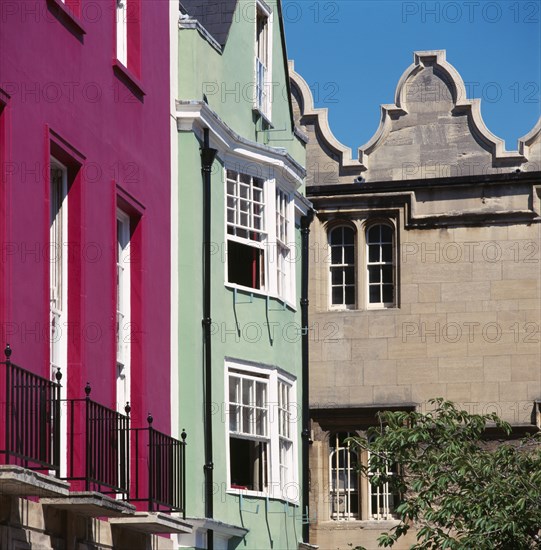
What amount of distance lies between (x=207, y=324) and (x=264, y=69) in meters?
5.40

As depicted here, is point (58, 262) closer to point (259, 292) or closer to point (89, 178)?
point (89, 178)

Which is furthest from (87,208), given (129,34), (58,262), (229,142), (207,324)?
(229,142)

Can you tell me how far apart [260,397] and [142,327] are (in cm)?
423

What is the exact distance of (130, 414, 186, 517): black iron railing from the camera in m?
20.3

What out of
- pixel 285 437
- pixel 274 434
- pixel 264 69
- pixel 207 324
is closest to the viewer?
pixel 207 324

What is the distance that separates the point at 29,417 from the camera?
16.3 m

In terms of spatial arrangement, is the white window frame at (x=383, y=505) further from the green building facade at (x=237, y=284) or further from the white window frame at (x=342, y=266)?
the green building facade at (x=237, y=284)

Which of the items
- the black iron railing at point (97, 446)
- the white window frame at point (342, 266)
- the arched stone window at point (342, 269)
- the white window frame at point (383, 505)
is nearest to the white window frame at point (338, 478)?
the white window frame at point (383, 505)

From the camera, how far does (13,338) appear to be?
16.8 metres

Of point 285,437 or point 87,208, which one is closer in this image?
point 87,208

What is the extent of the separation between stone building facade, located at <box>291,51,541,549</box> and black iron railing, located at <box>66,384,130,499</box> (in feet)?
50.2

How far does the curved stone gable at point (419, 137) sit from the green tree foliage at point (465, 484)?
1067 centimetres

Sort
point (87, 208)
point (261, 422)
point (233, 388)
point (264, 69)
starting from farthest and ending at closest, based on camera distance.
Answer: point (264, 69) < point (261, 422) < point (233, 388) < point (87, 208)

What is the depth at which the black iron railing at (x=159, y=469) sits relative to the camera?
20297 millimetres
